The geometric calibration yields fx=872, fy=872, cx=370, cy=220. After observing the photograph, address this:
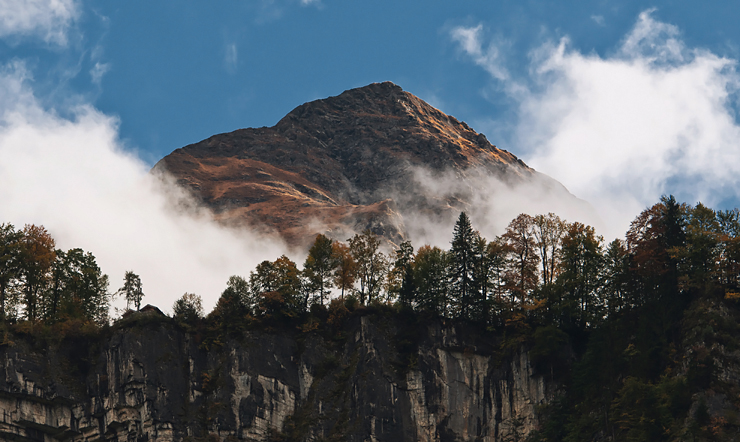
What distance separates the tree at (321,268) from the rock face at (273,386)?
4.85 meters

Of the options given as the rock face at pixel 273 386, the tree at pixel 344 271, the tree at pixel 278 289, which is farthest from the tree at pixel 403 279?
the tree at pixel 278 289

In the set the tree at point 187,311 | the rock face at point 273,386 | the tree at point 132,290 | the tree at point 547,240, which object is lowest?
the rock face at point 273,386

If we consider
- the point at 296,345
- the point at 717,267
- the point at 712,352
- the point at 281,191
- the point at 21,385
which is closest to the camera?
the point at 712,352

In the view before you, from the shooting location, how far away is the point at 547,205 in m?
199

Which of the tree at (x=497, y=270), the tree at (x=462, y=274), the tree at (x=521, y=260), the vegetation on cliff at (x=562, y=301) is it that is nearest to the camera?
the vegetation on cliff at (x=562, y=301)

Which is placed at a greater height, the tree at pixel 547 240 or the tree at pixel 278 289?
the tree at pixel 547 240

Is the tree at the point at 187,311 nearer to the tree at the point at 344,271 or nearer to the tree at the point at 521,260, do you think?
the tree at the point at 344,271

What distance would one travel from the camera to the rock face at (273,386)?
264 feet

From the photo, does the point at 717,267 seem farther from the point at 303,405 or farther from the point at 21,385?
the point at 21,385

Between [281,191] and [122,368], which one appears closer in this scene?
[122,368]

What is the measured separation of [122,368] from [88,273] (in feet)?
36.9

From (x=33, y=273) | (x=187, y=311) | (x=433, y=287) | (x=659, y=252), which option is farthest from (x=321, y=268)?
(x=659, y=252)

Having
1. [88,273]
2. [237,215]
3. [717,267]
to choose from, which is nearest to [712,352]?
[717,267]

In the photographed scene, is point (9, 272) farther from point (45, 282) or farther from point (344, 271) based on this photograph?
point (344, 271)
